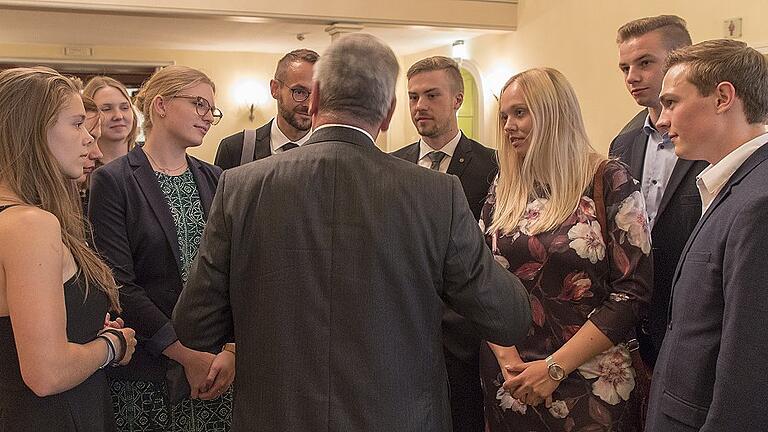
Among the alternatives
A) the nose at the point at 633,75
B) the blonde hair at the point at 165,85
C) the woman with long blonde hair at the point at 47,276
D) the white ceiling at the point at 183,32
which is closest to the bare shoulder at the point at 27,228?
the woman with long blonde hair at the point at 47,276

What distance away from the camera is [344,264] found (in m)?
1.59

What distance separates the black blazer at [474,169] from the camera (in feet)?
9.58

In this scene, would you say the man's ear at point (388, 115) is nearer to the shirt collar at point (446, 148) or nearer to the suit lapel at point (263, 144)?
the shirt collar at point (446, 148)

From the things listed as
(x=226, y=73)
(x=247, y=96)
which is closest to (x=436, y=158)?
(x=247, y=96)

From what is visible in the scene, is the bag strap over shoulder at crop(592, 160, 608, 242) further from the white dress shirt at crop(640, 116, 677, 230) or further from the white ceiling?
the white ceiling

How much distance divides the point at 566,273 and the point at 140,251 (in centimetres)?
129

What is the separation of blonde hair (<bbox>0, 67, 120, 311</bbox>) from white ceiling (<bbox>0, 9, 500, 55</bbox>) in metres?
6.15

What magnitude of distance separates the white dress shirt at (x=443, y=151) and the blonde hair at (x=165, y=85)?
1.00 m

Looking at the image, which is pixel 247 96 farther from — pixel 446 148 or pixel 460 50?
pixel 446 148

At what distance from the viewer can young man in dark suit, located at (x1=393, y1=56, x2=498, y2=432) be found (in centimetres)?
269

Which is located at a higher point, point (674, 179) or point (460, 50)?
point (460, 50)

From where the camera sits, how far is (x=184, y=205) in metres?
2.46

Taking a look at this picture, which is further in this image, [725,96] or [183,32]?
[183,32]

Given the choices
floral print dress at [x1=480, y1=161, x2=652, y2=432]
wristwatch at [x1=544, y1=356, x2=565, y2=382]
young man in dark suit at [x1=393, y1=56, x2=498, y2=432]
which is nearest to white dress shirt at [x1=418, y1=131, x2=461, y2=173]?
young man in dark suit at [x1=393, y1=56, x2=498, y2=432]
